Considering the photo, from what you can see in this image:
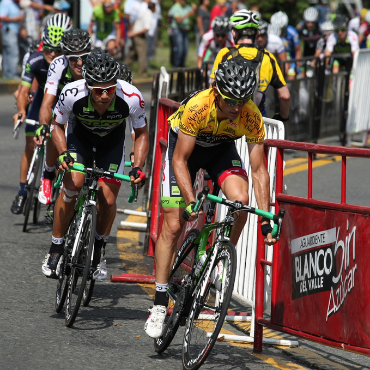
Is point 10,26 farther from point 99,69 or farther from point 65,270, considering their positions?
point 65,270

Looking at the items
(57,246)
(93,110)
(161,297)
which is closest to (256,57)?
(93,110)

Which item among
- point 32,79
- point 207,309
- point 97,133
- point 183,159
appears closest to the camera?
point 207,309

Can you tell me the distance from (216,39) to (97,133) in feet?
23.5

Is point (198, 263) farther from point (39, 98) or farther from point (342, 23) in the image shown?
point (342, 23)

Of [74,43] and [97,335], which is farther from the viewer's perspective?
[74,43]

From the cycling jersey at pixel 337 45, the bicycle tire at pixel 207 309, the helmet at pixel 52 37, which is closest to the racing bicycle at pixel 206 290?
the bicycle tire at pixel 207 309

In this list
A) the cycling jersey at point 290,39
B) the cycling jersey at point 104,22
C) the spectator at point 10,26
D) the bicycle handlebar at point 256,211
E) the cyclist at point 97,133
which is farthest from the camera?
the cycling jersey at point 104,22

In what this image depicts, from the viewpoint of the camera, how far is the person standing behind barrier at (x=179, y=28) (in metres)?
23.3

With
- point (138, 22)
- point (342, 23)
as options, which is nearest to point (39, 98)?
point (342, 23)

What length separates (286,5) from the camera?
37.8 m

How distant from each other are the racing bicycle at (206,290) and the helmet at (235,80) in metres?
0.67

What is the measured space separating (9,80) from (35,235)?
12.0 metres

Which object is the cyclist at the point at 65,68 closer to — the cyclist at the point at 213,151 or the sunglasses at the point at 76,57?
the sunglasses at the point at 76,57

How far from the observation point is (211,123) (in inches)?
201
